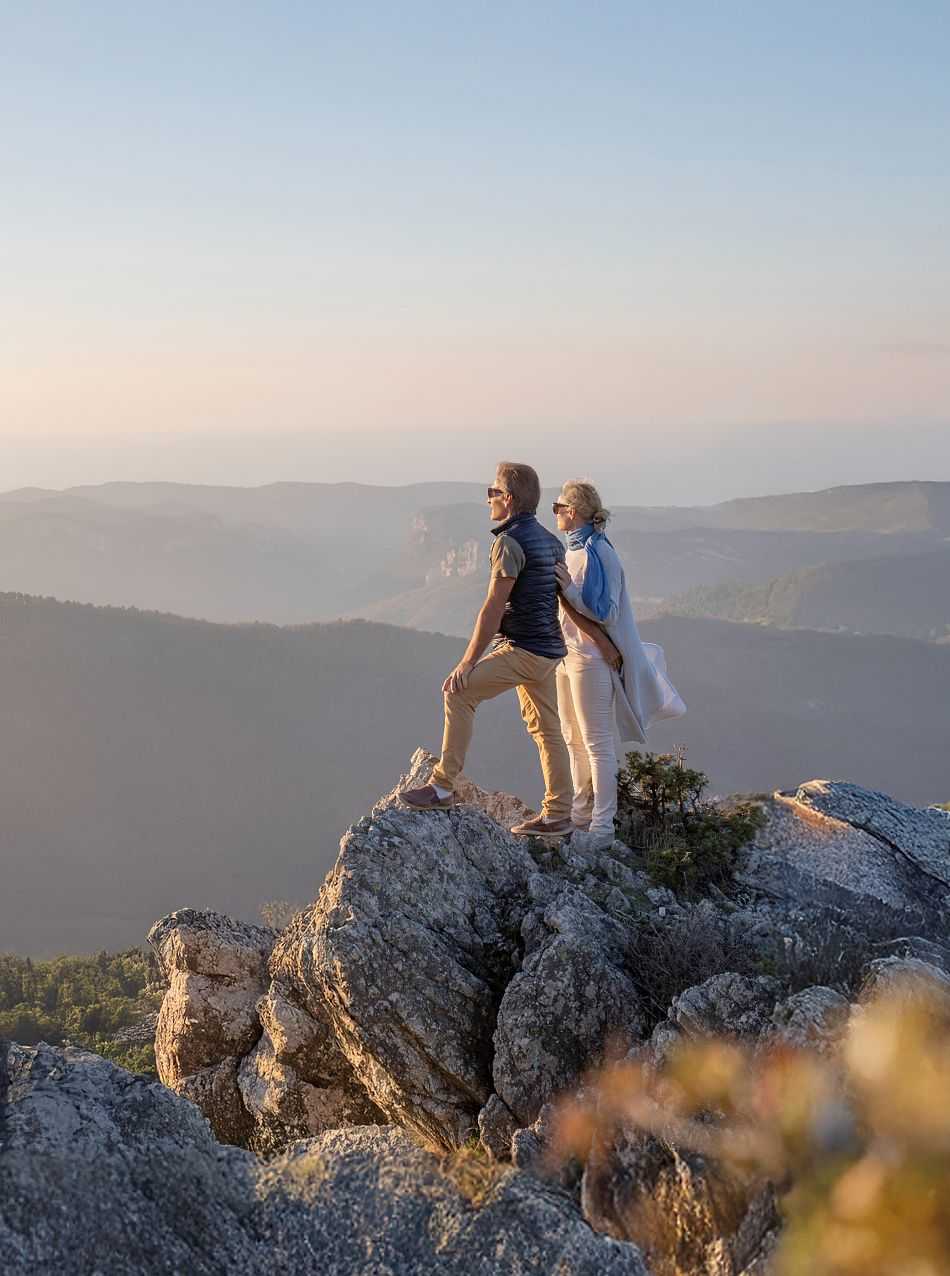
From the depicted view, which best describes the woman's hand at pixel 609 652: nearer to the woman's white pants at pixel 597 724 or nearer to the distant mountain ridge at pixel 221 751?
the woman's white pants at pixel 597 724

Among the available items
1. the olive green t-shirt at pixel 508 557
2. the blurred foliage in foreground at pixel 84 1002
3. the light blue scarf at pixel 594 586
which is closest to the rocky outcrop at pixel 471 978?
the olive green t-shirt at pixel 508 557

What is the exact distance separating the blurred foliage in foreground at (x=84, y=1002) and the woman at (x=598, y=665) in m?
7.94

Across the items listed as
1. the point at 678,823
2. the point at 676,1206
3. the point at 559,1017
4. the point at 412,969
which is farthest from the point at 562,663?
the point at 676,1206

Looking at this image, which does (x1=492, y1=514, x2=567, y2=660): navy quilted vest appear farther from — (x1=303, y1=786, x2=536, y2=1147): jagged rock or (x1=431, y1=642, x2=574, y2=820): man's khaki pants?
(x1=303, y1=786, x2=536, y2=1147): jagged rock

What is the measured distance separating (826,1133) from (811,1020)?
1.96 ft

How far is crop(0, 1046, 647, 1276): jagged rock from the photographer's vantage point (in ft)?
14.6

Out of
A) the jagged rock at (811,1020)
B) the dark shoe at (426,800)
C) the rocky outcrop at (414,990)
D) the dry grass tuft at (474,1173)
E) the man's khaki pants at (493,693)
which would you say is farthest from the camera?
the man's khaki pants at (493,693)

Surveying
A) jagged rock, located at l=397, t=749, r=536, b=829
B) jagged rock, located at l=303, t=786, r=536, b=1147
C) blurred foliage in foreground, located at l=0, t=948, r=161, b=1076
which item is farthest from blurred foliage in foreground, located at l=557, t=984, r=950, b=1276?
blurred foliage in foreground, located at l=0, t=948, r=161, b=1076

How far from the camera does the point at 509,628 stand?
8.16m

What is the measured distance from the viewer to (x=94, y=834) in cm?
12269

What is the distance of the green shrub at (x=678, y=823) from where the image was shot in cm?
877

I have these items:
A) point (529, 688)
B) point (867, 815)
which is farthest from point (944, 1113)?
point (867, 815)

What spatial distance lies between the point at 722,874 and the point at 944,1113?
4851 mm

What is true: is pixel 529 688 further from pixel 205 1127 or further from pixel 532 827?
pixel 205 1127
